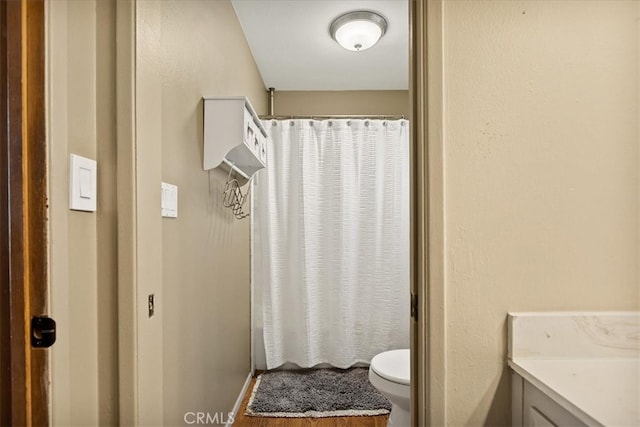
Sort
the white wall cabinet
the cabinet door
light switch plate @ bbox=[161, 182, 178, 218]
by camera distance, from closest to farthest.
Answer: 1. the cabinet door
2. light switch plate @ bbox=[161, 182, 178, 218]
3. the white wall cabinet

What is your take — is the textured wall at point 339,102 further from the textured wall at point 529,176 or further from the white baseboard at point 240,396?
the textured wall at point 529,176

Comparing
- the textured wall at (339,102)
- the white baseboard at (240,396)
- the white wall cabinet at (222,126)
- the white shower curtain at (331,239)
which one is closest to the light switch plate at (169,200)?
the white wall cabinet at (222,126)

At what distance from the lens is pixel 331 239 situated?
9.32ft

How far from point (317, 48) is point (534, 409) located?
2.38m

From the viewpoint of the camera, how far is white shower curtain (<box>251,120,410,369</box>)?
9.25 ft

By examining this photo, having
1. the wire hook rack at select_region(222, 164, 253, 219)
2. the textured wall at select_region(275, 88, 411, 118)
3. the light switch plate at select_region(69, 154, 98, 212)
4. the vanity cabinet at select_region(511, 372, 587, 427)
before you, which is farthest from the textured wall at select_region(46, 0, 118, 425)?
the textured wall at select_region(275, 88, 411, 118)

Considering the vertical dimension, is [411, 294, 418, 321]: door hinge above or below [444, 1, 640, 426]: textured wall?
below

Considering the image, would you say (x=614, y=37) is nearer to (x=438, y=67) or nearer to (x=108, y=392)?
(x=438, y=67)

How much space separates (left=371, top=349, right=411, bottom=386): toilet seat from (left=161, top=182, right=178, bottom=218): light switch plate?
1079mm

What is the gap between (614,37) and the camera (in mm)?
1021

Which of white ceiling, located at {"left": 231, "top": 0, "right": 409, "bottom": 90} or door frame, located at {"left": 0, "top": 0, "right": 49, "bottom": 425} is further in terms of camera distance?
white ceiling, located at {"left": 231, "top": 0, "right": 409, "bottom": 90}

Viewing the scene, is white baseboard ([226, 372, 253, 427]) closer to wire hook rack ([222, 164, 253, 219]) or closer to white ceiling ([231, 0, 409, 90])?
wire hook rack ([222, 164, 253, 219])

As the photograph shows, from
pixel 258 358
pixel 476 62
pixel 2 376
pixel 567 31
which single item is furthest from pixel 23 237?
pixel 258 358

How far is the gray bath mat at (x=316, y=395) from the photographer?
89.0 inches
